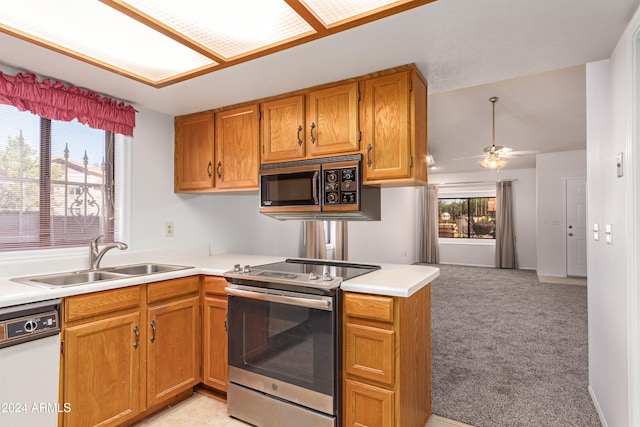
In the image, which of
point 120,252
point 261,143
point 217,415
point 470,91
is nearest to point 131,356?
point 217,415

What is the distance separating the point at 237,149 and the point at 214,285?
107 centimetres

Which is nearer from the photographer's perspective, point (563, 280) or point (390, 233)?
point (563, 280)

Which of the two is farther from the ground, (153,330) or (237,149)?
(237,149)

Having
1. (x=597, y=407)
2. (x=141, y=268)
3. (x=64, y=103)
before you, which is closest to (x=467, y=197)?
(x=597, y=407)

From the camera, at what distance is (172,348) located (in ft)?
7.27

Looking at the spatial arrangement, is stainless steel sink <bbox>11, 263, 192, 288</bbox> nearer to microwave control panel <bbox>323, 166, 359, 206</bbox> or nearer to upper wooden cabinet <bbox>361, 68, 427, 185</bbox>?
microwave control panel <bbox>323, 166, 359, 206</bbox>

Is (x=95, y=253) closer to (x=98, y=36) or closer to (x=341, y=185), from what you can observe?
(x=98, y=36)

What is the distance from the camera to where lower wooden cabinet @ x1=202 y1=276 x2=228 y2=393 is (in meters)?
2.28

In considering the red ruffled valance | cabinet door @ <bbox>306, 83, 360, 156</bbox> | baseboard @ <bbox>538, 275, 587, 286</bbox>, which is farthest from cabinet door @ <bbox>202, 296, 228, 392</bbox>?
baseboard @ <bbox>538, 275, 587, 286</bbox>

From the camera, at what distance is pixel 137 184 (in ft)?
8.77

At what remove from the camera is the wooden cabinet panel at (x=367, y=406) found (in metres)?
1.67

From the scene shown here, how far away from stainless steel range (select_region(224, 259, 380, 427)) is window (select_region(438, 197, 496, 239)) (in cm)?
713

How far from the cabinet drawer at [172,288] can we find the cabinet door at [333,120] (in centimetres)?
121

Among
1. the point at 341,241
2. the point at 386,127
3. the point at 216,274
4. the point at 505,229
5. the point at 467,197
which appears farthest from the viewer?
the point at 467,197
